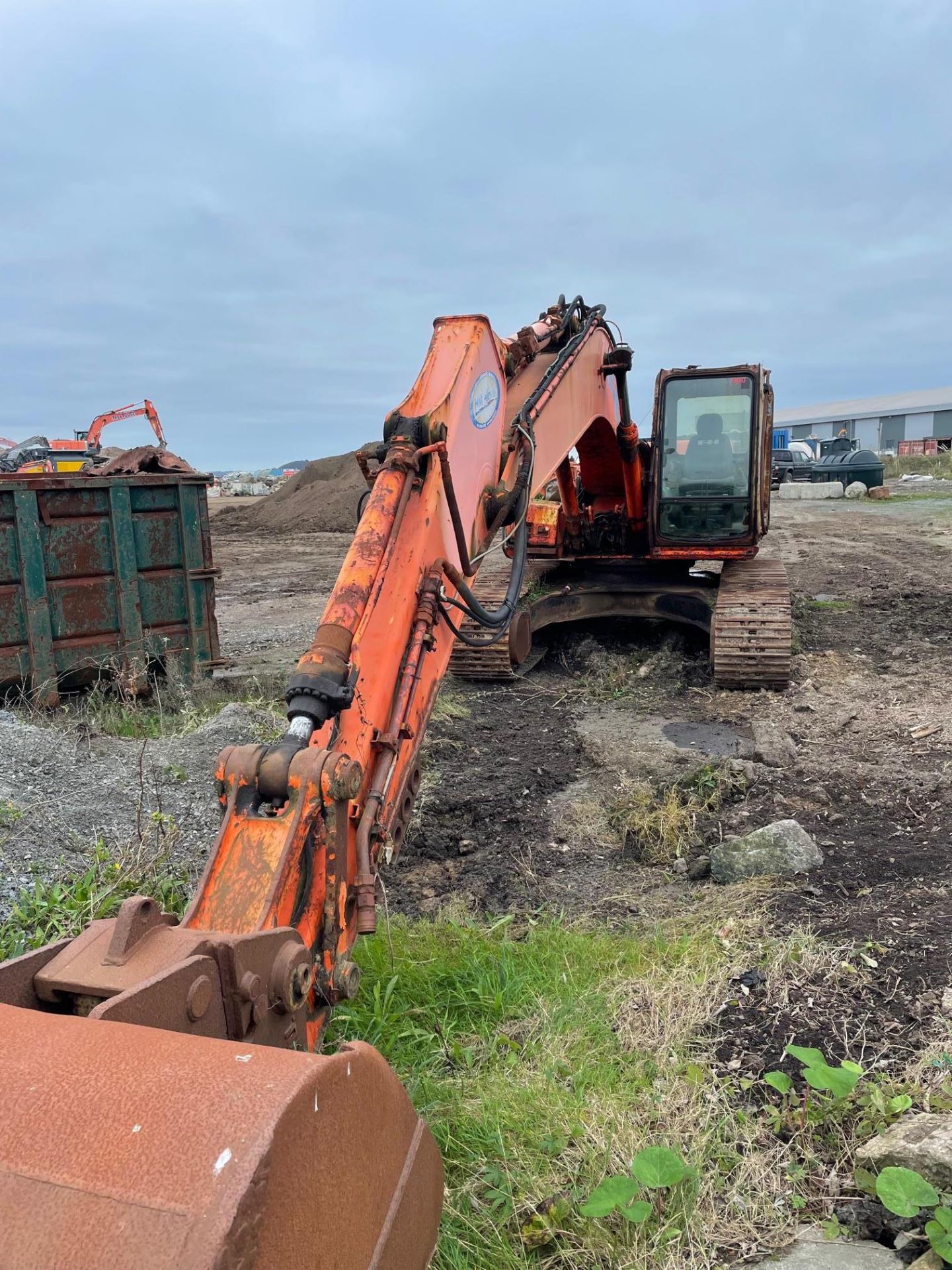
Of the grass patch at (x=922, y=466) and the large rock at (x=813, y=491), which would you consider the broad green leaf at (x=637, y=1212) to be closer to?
the large rock at (x=813, y=491)

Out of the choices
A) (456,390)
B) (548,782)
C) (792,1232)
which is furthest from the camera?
(548,782)

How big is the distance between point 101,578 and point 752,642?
4655mm

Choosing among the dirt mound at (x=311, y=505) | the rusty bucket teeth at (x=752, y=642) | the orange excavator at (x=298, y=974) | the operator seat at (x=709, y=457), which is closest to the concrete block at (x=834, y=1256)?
the orange excavator at (x=298, y=974)

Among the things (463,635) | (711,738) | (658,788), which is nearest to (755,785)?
(658,788)

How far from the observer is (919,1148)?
2229 millimetres

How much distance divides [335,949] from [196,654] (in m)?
5.50

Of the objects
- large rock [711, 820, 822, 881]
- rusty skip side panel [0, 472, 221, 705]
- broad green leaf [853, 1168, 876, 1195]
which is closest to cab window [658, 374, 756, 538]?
rusty skip side panel [0, 472, 221, 705]

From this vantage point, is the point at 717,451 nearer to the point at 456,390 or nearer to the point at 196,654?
the point at 196,654

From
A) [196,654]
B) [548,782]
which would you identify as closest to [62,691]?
[196,654]

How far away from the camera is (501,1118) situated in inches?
102

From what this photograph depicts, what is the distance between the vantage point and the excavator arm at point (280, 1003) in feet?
3.64

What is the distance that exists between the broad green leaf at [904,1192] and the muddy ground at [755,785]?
0.60 metres

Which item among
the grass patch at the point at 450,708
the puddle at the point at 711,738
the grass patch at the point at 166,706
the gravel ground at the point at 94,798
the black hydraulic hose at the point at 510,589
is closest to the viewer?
the black hydraulic hose at the point at 510,589

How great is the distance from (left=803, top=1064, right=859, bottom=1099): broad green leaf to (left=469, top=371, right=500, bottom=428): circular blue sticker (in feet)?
8.17
